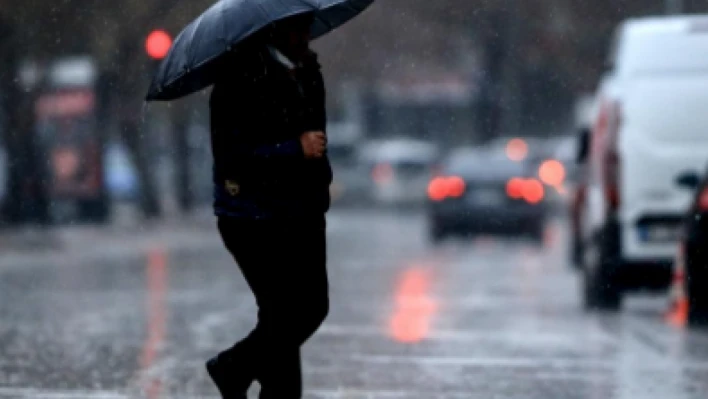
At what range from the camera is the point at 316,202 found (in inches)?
272

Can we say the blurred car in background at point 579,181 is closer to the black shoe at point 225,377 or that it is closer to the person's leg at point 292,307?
the black shoe at point 225,377

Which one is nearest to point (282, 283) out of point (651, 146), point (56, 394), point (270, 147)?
point (270, 147)

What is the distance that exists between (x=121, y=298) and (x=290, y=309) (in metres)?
9.68

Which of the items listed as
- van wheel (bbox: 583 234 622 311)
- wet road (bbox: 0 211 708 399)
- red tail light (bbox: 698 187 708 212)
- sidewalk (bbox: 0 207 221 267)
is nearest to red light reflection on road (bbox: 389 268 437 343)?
wet road (bbox: 0 211 708 399)

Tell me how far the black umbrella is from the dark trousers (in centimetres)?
65

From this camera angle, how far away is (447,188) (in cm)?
2952

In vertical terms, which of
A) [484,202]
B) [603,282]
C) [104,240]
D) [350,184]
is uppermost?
[603,282]

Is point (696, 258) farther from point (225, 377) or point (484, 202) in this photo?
point (484, 202)

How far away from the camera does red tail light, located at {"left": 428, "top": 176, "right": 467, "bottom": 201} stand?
29.4 meters

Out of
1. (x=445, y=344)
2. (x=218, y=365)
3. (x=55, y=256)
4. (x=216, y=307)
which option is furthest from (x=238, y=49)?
(x=55, y=256)

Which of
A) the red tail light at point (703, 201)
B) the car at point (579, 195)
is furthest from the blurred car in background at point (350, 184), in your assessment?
the red tail light at point (703, 201)

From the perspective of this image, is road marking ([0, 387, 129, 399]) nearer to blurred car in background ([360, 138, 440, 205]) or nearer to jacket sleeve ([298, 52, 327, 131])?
jacket sleeve ([298, 52, 327, 131])

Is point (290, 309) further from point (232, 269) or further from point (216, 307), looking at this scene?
point (232, 269)

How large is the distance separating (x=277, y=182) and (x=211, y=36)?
699 millimetres
